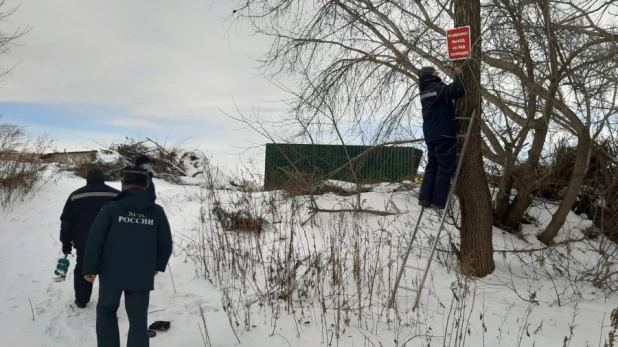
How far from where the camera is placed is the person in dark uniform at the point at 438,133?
523 centimetres

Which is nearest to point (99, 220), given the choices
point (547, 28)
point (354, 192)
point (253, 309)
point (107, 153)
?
point (253, 309)

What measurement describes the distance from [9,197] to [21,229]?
1.79 metres

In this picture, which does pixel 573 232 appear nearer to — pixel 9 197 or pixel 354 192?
pixel 354 192

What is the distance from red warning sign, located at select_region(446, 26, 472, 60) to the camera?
489cm

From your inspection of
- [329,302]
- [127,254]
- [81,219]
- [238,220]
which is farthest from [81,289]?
A: [238,220]

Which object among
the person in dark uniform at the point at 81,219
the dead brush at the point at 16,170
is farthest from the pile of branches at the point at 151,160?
the person in dark uniform at the point at 81,219

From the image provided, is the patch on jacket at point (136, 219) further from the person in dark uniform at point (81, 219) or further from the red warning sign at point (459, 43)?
the red warning sign at point (459, 43)

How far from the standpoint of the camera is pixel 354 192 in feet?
31.4

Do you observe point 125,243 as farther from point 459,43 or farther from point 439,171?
point 459,43

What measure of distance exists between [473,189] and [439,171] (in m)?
0.80

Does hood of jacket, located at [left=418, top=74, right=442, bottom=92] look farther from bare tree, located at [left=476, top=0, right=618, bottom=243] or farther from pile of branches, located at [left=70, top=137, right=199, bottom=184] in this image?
pile of branches, located at [left=70, top=137, right=199, bottom=184]

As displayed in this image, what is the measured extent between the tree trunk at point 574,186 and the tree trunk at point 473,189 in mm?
1856

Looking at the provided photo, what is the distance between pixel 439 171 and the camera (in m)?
5.35

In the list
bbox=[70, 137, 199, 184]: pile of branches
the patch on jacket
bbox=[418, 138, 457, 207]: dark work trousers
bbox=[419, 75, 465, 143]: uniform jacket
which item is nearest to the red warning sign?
bbox=[419, 75, 465, 143]: uniform jacket
